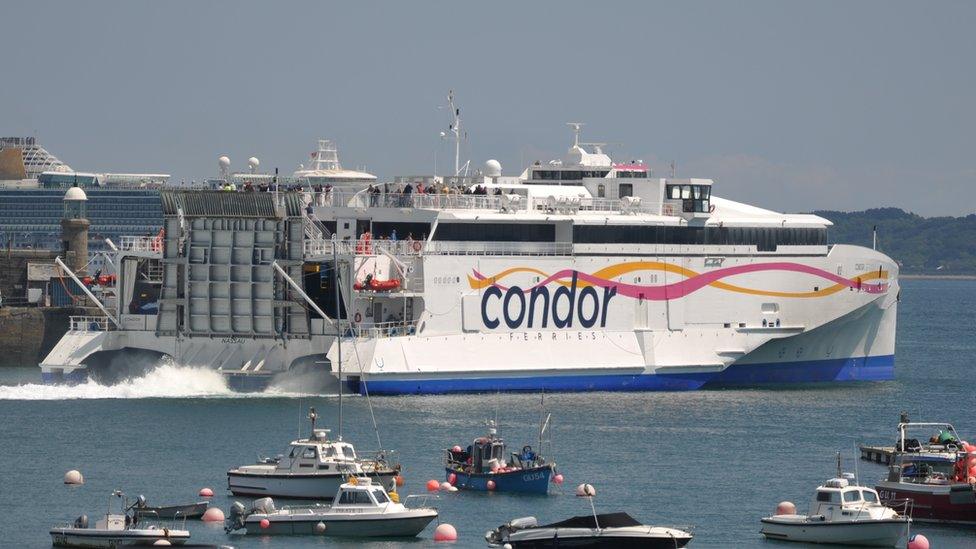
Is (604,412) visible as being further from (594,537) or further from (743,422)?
(594,537)

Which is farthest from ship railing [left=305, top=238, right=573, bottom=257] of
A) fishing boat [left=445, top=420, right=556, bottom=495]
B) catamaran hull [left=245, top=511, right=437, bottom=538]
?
catamaran hull [left=245, top=511, right=437, bottom=538]

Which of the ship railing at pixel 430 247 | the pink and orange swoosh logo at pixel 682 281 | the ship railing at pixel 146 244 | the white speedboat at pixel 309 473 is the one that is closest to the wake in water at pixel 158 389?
the ship railing at pixel 146 244

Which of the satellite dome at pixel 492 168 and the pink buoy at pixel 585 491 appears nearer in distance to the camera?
the pink buoy at pixel 585 491

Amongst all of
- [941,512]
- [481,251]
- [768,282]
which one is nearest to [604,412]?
[481,251]

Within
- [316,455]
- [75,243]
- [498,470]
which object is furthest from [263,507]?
[75,243]

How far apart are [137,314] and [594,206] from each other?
14.7m

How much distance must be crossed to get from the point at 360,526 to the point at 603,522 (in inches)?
180

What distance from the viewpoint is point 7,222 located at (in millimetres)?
144625

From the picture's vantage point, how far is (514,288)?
62.9m

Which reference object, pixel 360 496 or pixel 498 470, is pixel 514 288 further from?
pixel 360 496

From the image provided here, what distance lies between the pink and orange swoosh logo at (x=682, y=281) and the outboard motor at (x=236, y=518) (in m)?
24.2

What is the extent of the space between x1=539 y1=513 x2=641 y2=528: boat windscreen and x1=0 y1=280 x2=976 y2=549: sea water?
196 centimetres

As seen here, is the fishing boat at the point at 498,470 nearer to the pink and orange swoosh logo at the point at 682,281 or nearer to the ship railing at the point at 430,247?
the ship railing at the point at 430,247

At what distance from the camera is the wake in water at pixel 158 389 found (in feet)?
192
